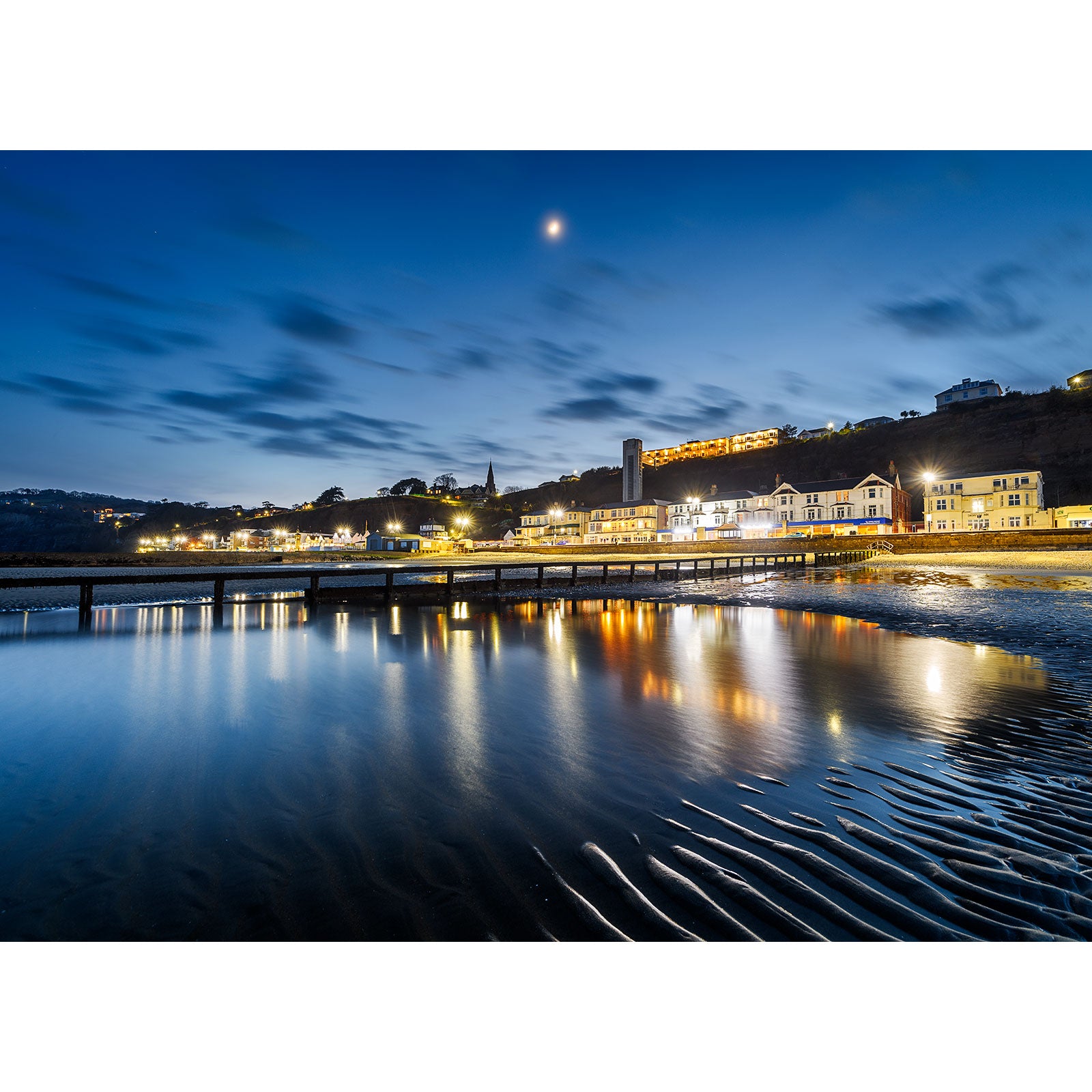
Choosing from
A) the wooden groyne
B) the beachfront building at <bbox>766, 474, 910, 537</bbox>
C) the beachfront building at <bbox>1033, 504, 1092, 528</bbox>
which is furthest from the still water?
the beachfront building at <bbox>766, 474, 910, 537</bbox>

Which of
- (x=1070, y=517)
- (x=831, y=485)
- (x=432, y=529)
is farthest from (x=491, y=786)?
(x=432, y=529)

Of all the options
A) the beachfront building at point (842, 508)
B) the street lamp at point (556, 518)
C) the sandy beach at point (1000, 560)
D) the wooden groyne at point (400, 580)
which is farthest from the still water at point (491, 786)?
the street lamp at point (556, 518)

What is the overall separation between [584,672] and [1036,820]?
20.2ft

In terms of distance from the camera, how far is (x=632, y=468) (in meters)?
119

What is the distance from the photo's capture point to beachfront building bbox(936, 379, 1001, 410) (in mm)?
109875

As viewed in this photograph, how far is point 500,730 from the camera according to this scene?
6.12 metres

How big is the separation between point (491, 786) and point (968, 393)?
148177 millimetres

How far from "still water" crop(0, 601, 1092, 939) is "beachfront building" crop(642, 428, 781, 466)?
469 feet

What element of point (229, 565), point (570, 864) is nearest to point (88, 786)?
point (570, 864)

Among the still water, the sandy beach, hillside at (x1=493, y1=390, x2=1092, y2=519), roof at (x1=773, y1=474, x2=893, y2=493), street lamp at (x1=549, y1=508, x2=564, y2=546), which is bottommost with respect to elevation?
the still water

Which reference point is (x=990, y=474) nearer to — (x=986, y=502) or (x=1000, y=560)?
(x=986, y=502)

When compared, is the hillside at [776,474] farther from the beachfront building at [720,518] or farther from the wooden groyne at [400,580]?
the wooden groyne at [400,580]

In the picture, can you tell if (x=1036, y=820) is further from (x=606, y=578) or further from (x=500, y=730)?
(x=606, y=578)

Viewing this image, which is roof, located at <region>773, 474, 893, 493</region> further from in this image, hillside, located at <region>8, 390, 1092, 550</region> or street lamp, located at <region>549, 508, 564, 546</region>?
street lamp, located at <region>549, 508, 564, 546</region>
